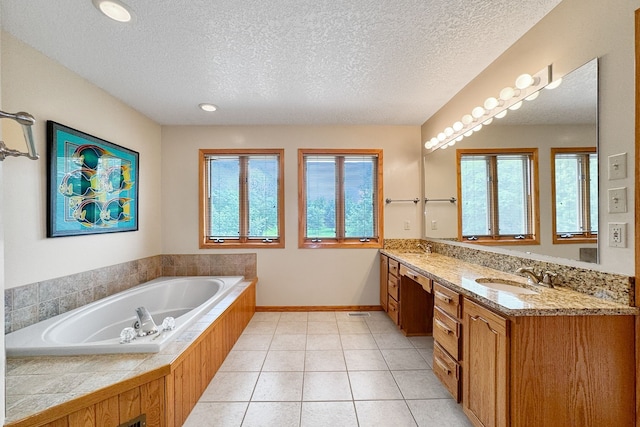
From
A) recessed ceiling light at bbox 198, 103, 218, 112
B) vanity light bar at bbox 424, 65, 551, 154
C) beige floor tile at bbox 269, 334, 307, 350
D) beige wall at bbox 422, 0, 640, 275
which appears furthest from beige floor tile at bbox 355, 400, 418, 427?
recessed ceiling light at bbox 198, 103, 218, 112

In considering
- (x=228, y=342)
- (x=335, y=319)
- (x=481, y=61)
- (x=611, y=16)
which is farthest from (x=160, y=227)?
(x=611, y=16)

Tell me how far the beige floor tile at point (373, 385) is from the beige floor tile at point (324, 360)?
0.48ft

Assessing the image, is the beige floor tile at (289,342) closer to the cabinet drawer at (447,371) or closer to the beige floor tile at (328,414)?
the beige floor tile at (328,414)

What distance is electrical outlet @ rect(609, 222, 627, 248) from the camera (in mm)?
A: 1250

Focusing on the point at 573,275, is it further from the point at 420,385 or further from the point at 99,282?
the point at 99,282

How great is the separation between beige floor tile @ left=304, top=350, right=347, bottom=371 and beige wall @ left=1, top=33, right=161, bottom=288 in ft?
6.57

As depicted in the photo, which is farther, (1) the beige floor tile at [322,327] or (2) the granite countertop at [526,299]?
(1) the beige floor tile at [322,327]

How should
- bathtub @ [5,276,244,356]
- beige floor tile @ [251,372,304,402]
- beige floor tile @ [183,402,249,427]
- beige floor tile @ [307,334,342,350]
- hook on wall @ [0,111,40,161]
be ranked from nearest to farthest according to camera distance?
hook on wall @ [0,111,40,161] < bathtub @ [5,276,244,356] < beige floor tile @ [183,402,249,427] < beige floor tile @ [251,372,304,402] < beige floor tile @ [307,334,342,350]

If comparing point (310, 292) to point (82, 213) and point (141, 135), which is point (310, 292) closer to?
point (82, 213)

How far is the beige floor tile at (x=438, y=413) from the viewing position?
1.60 m

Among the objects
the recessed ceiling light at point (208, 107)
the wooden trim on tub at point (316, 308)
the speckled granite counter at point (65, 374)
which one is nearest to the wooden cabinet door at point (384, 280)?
the wooden trim on tub at point (316, 308)

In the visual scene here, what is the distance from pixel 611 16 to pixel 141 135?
376cm

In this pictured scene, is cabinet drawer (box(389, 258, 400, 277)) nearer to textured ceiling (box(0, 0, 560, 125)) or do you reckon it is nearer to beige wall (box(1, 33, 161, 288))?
textured ceiling (box(0, 0, 560, 125))

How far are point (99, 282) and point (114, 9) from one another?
82.6 inches
